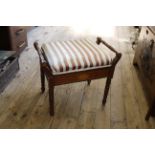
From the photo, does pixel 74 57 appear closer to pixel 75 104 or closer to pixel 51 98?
pixel 51 98

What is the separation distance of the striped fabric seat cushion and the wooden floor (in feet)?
1.25

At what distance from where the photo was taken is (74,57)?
1.19 metres

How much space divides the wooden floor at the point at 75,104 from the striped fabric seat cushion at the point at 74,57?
38cm

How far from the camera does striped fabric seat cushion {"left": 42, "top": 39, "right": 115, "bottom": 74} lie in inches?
45.5

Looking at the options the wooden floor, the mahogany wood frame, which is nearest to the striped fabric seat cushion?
the mahogany wood frame

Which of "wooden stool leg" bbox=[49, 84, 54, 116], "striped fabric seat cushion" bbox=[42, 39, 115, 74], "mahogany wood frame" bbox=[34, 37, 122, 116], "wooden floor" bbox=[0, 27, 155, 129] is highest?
"striped fabric seat cushion" bbox=[42, 39, 115, 74]

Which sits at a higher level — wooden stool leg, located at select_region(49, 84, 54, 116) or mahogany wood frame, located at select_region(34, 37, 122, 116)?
mahogany wood frame, located at select_region(34, 37, 122, 116)

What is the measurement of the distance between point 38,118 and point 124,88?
2.71 feet

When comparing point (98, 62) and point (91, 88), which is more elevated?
point (98, 62)

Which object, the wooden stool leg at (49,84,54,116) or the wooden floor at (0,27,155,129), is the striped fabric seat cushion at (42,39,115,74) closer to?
the wooden stool leg at (49,84,54,116)

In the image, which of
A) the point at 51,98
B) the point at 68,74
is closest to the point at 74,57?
the point at 68,74
